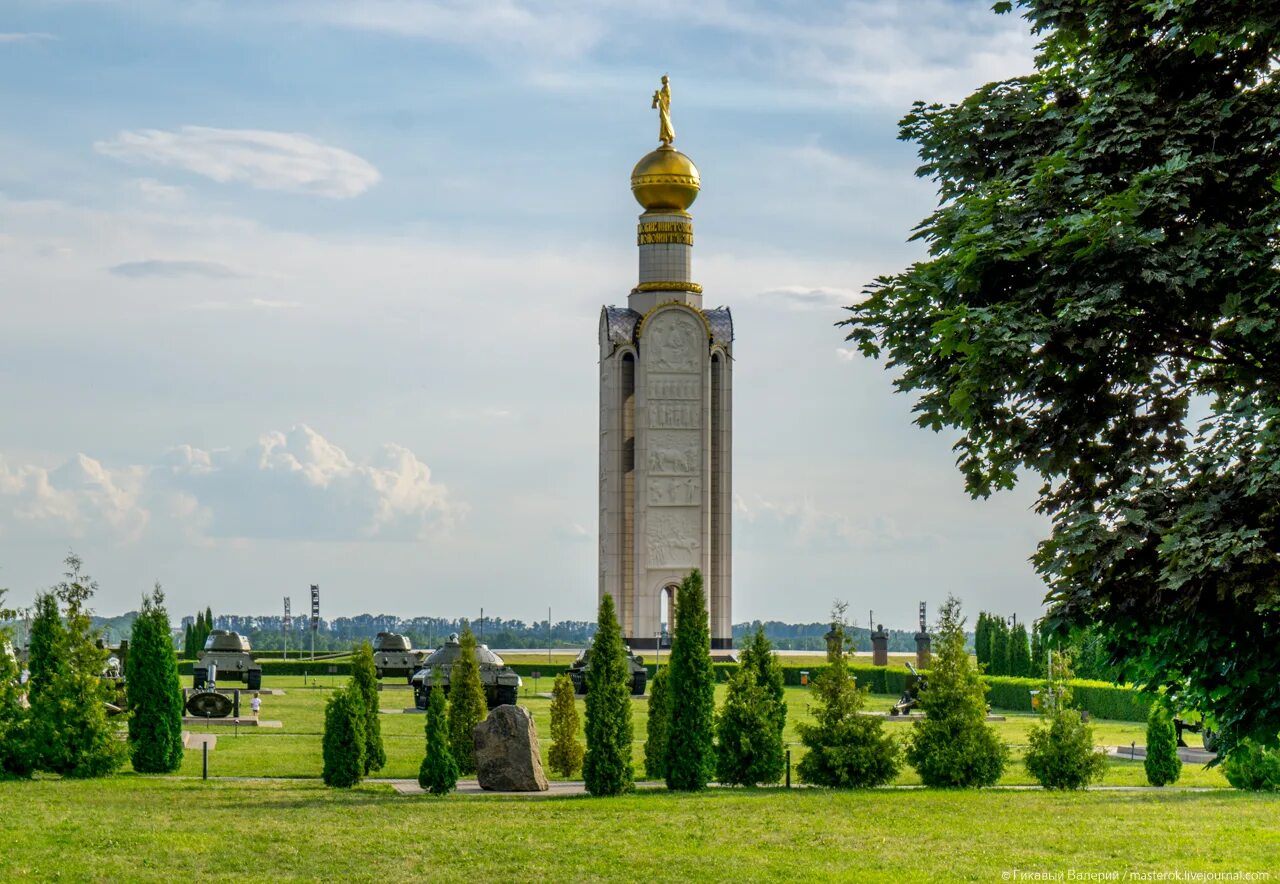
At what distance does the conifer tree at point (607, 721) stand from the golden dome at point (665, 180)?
1742 inches

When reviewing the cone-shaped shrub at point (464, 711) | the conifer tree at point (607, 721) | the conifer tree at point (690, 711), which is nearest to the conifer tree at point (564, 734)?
the cone-shaped shrub at point (464, 711)

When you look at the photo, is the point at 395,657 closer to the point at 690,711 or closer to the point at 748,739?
→ the point at 748,739

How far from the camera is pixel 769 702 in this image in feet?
77.8

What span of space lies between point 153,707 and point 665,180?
4423cm

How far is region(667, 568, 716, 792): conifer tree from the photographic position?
2269 cm

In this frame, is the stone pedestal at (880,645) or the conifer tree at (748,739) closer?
the conifer tree at (748,739)

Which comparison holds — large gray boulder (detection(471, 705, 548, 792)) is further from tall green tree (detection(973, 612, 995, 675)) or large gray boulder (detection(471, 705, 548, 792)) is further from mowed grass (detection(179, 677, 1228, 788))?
tall green tree (detection(973, 612, 995, 675))

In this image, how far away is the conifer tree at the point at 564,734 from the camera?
82.8ft

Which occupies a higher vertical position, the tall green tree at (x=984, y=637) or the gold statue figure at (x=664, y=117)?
the gold statue figure at (x=664, y=117)

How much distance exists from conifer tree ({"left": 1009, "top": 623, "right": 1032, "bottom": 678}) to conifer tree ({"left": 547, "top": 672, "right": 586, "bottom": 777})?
30301 millimetres

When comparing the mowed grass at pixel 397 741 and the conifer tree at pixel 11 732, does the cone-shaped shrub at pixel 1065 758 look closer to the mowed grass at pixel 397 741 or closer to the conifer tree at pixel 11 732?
the mowed grass at pixel 397 741

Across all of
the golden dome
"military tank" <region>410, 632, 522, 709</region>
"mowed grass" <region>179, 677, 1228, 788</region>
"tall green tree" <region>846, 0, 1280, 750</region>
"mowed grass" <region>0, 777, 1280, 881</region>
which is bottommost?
"mowed grass" <region>0, 777, 1280, 881</region>

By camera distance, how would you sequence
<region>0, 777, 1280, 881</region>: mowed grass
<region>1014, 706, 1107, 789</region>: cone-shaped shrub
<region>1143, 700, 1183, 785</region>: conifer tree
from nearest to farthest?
<region>0, 777, 1280, 881</region>: mowed grass
<region>1014, 706, 1107, 789</region>: cone-shaped shrub
<region>1143, 700, 1183, 785</region>: conifer tree

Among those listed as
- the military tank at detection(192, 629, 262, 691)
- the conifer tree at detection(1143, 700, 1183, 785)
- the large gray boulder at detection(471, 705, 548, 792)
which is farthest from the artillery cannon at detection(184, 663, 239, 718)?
the conifer tree at detection(1143, 700, 1183, 785)
